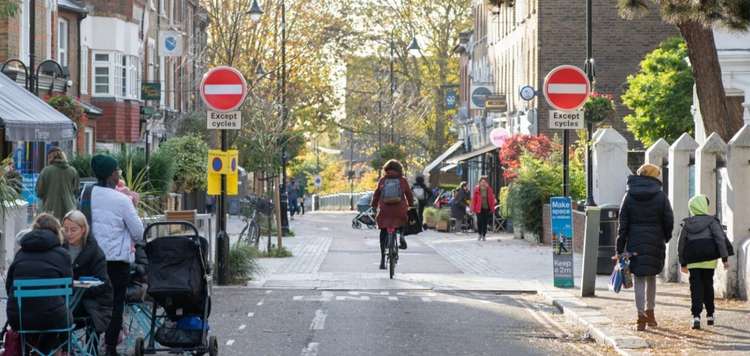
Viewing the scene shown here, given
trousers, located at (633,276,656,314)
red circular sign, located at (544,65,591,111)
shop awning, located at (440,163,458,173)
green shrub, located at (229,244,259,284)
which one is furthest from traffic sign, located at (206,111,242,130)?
shop awning, located at (440,163,458,173)

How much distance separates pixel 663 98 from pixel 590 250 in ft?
70.4

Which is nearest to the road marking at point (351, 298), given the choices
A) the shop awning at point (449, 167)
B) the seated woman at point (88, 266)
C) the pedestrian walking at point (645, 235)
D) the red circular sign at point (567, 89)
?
the red circular sign at point (567, 89)

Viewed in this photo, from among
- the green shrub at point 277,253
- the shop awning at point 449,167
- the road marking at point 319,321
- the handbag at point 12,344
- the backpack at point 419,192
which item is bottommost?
the road marking at point 319,321

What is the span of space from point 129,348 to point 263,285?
317 inches

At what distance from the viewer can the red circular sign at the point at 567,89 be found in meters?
20.8

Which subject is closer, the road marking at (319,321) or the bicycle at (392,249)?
the road marking at (319,321)

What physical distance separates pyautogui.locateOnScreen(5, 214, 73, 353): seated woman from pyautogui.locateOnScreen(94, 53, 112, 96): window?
36.4 m

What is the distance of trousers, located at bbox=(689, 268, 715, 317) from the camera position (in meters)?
15.3

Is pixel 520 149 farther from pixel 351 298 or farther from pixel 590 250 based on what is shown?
pixel 351 298

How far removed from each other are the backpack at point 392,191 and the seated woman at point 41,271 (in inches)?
480

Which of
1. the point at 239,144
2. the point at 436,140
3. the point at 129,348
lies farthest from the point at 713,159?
the point at 436,140

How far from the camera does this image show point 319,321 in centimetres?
1641

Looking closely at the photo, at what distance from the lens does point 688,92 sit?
131ft

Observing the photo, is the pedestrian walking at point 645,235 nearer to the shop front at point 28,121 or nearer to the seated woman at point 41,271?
the seated woman at point 41,271
